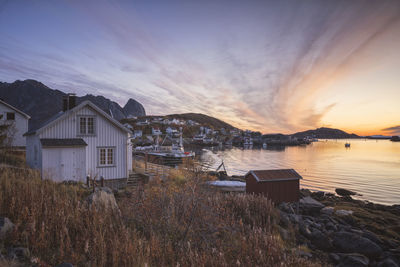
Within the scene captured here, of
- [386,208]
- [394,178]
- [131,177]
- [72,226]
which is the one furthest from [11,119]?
[394,178]

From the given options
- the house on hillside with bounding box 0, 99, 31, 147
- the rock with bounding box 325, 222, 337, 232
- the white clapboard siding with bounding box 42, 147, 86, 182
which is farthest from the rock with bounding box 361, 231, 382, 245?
the house on hillside with bounding box 0, 99, 31, 147

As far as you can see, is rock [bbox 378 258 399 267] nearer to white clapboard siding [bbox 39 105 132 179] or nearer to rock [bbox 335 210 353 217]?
rock [bbox 335 210 353 217]

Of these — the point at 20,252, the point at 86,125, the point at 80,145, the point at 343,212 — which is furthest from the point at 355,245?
the point at 86,125

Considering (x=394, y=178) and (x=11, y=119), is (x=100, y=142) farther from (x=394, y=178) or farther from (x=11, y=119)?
(x=394, y=178)

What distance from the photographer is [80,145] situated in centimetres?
1636

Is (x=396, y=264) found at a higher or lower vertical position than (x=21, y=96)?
lower

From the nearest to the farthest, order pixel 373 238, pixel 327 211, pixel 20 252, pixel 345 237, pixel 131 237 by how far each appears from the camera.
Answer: pixel 20 252
pixel 131 237
pixel 345 237
pixel 373 238
pixel 327 211

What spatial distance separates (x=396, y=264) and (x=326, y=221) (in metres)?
5.87

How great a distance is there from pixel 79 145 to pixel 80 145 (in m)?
0.07

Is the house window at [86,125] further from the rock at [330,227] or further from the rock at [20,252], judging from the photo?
the rock at [330,227]

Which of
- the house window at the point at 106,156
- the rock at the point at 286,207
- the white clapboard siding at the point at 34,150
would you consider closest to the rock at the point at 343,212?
the rock at the point at 286,207

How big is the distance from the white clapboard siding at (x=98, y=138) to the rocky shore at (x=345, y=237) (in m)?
13.5

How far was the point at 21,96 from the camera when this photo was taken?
158m

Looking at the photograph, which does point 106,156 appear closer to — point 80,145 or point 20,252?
point 80,145
